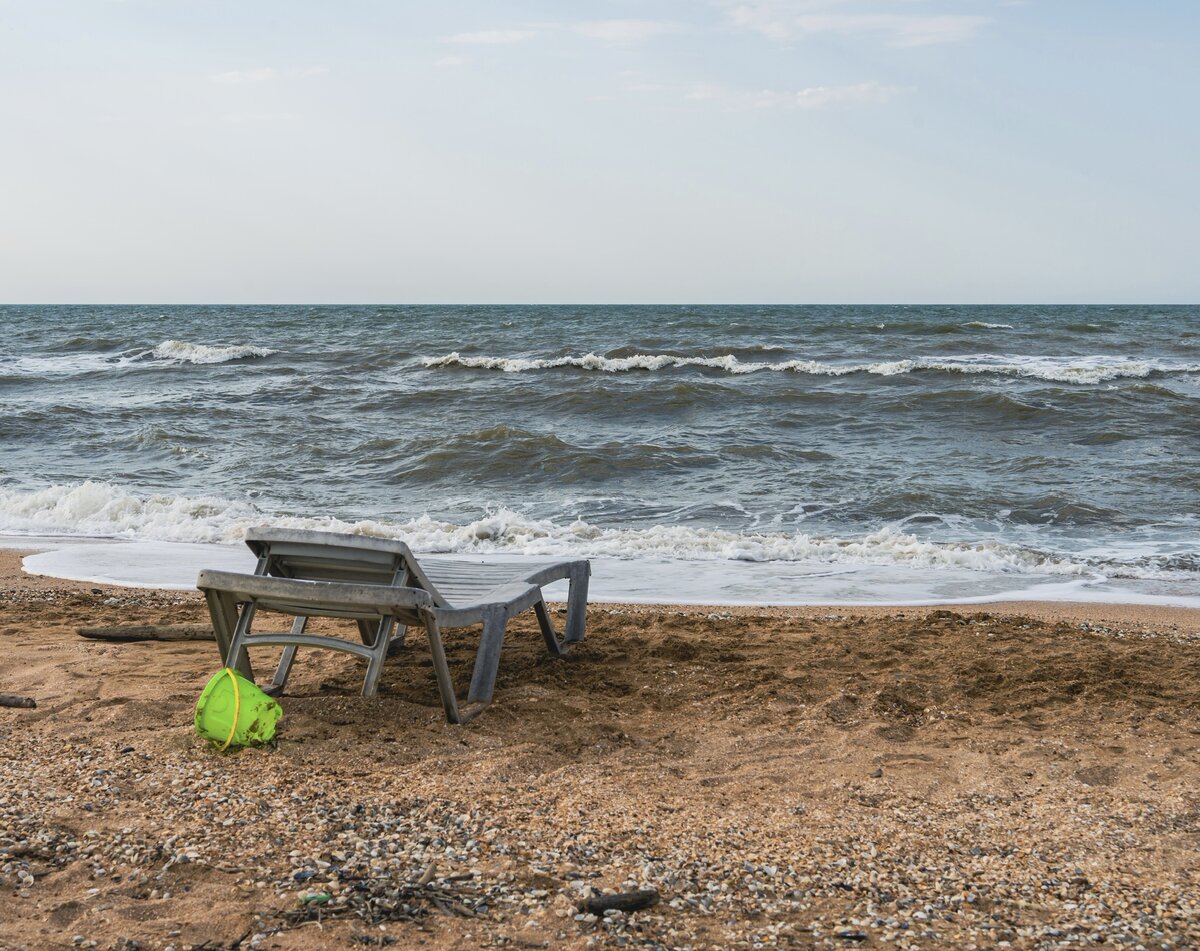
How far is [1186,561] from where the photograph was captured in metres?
8.11

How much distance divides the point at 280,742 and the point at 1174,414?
16390 millimetres

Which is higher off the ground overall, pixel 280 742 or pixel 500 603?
pixel 500 603

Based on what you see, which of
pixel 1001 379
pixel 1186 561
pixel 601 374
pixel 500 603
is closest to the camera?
pixel 500 603

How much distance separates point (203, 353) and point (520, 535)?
74.8 feet

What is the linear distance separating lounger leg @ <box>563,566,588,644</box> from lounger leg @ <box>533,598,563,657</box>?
4.3 inches

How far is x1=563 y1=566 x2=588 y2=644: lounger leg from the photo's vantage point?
5.43 metres

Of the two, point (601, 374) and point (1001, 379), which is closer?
point (1001, 379)

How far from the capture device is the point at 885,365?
23.3 metres

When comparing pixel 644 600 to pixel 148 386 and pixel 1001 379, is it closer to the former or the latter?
pixel 1001 379

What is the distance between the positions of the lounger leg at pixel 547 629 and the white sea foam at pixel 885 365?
18579mm

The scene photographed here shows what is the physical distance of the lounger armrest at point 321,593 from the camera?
387 centimetres

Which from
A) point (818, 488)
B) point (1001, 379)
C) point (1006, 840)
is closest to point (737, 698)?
point (1006, 840)

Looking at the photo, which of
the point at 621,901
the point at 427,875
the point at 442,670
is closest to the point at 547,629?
the point at 442,670

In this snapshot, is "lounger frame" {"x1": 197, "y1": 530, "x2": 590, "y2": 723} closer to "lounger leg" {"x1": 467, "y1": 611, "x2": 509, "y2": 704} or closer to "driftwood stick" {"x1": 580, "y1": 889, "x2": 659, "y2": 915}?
"lounger leg" {"x1": 467, "y1": 611, "x2": 509, "y2": 704}
